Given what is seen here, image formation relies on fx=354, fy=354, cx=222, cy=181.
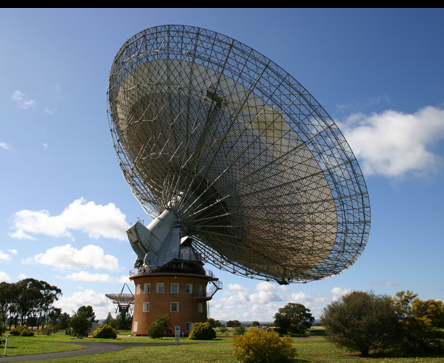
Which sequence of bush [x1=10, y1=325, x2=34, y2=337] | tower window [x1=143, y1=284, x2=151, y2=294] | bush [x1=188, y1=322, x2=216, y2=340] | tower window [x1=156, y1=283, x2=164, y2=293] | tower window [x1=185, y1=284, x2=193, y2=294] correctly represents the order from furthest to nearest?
bush [x1=10, y1=325, x2=34, y2=337] < tower window [x1=185, y1=284, x2=193, y2=294] < tower window [x1=143, y1=284, x2=151, y2=294] < tower window [x1=156, y1=283, x2=164, y2=293] < bush [x1=188, y1=322, x2=216, y2=340]

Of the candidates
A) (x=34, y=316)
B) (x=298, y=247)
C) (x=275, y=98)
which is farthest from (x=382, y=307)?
(x=34, y=316)

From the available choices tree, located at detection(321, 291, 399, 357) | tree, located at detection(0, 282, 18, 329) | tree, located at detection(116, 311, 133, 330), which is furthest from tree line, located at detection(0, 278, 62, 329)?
tree, located at detection(321, 291, 399, 357)

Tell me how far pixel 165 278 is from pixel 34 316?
239ft

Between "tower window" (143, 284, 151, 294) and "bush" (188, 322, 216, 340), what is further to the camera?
"tower window" (143, 284, 151, 294)

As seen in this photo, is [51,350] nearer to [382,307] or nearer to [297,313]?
[382,307]

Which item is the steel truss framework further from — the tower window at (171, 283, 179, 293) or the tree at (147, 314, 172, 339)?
the tree at (147, 314, 172, 339)

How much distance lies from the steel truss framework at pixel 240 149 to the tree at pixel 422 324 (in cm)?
835

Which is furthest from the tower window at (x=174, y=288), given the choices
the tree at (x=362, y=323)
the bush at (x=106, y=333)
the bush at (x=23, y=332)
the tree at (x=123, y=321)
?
the tree at (x=123, y=321)

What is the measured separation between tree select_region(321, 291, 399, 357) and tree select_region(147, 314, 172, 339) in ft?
53.4

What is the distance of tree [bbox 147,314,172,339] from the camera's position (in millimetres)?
32219

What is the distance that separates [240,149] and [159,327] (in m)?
17.8

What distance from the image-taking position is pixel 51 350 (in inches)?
864

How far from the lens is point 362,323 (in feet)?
66.7

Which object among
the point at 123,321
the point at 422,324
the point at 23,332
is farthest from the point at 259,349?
the point at 123,321
